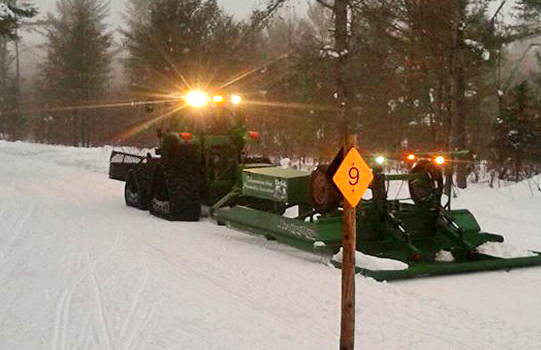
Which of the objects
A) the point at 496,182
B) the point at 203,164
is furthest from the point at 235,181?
the point at 496,182

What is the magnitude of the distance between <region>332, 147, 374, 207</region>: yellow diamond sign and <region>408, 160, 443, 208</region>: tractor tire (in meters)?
4.08

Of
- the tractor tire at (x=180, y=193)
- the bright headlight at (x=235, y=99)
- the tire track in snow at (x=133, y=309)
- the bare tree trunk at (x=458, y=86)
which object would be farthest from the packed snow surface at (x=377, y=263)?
the bare tree trunk at (x=458, y=86)

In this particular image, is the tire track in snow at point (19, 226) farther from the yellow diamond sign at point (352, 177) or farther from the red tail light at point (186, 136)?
the yellow diamond sign at point (352, 177)

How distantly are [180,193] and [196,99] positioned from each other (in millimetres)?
2046

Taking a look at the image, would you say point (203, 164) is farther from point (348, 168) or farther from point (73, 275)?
point (348, 168)

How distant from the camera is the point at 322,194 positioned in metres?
7.95

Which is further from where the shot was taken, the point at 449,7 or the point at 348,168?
the point at 449,7

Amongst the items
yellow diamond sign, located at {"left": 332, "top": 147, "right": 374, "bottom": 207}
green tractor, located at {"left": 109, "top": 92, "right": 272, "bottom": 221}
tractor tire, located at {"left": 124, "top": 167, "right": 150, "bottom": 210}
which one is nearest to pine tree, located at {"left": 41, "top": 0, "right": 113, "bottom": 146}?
tractor tire, located at {"left": 124, "top": 167, "right": 150, "bottom": 210}

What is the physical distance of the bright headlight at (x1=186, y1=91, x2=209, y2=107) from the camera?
12188 millimetres

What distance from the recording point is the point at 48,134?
51.1 m

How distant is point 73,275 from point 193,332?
2.50m

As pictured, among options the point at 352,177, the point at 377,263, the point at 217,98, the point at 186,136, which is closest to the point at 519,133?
the point at 217,98

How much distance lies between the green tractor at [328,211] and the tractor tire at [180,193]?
0.06 ft

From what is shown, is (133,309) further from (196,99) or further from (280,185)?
(196,99)
